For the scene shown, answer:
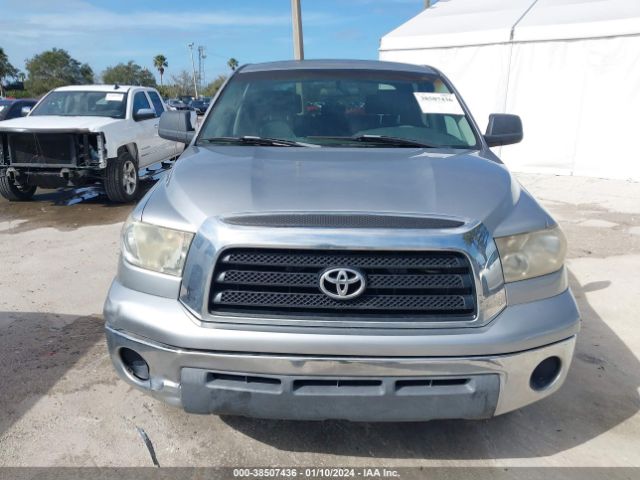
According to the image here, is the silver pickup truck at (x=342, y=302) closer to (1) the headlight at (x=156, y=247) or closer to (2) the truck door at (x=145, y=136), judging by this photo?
(1) the headlight at (x=156, y=247)

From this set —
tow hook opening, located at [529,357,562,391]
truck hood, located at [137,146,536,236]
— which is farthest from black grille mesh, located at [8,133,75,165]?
tow hook opening, located at [529,357,562,391]

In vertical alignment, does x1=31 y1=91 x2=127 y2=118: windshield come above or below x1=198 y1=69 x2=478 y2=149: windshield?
below

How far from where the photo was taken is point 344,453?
2445 mm

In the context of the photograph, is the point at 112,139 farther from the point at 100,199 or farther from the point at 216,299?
the point at 216,299

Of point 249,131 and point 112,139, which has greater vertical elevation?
point 249,131

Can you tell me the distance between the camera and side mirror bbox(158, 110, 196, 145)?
3.66 m

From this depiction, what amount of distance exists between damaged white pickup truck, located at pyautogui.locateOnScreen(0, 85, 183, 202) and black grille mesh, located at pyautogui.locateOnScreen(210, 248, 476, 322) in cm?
635

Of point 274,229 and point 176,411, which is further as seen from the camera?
point 176,411

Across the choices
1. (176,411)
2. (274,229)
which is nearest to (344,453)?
(176,411)

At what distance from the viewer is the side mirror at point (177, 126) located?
12.0ft

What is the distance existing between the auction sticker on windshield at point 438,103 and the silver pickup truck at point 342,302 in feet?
4.16

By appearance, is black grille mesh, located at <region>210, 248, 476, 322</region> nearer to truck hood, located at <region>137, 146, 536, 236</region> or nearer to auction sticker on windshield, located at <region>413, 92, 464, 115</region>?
truck hood, located at <region>137, 146, 536, 236</region>

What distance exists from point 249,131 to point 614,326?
298 cm

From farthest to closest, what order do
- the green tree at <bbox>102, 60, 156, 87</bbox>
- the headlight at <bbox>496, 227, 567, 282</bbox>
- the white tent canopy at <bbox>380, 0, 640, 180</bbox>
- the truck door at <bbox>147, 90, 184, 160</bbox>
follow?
the green tree at <bbox>102, 60, 156, 87</bbox> → the white tent canopy at <bbox>380, 0, 640, 180</bbox> → the truck door at <bbox>147, 90, 184, 160</bbox> → the headlight at <bbox>496, 227, 567, 282</bbox>
